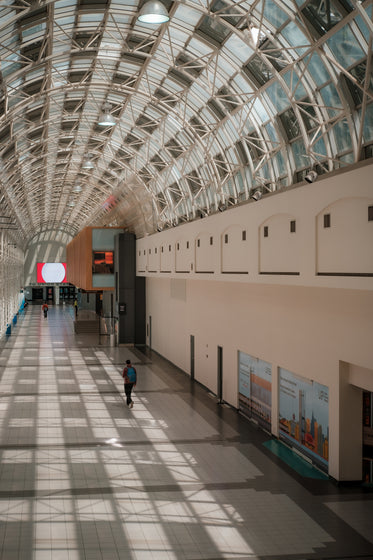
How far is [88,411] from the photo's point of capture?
25453mm

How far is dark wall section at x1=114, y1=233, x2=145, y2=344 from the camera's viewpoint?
159 ft

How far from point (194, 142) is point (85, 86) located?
259 inches

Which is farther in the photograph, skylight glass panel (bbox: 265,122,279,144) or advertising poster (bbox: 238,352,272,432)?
skylight glass panel (bbox: 265,122,279,144)

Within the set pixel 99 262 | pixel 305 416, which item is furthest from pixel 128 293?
pixel 305 416

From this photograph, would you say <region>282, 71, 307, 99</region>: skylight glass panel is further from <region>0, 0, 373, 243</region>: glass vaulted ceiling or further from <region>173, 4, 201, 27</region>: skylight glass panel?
<region>173, 4, 201, 27</region>: skylight glass panel

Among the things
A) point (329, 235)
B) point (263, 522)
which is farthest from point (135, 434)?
point (329, 235)

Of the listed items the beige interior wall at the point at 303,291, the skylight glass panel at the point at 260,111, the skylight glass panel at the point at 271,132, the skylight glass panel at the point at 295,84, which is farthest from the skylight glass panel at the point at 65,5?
the beige interior wall at the point at 303,291

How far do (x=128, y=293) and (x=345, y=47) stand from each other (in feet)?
111

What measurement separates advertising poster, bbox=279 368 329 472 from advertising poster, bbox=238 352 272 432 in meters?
1.19

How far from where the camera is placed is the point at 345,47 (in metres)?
16.9

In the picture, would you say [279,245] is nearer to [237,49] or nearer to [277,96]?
[277,96]

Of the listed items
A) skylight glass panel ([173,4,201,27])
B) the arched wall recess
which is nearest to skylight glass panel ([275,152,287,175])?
the arched wall recess

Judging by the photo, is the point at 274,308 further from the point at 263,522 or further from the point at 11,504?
the point at 11,504

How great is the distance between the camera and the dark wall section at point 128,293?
48406mm
